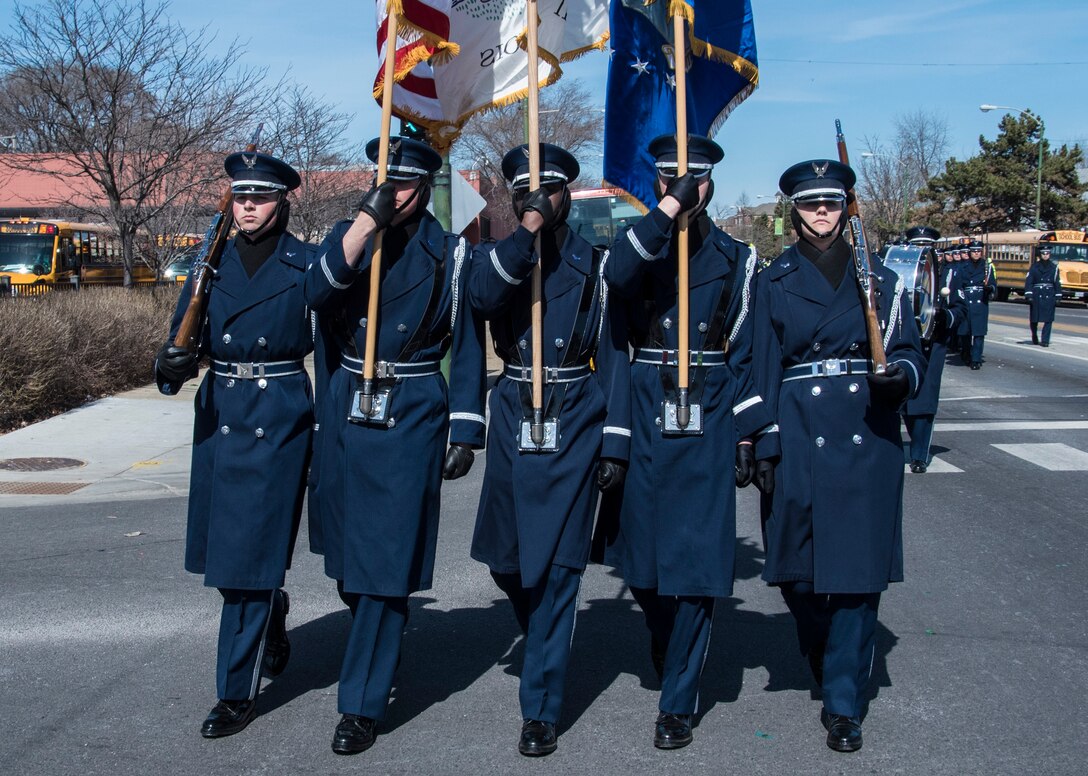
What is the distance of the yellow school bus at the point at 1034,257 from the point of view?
40.9 m

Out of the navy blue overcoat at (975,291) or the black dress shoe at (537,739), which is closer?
the black dress shoe at (537,739)

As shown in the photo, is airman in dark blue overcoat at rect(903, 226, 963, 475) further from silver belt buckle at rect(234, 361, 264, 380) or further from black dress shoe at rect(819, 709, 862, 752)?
silver belt buckle at rect(234, 361, 264, 380)

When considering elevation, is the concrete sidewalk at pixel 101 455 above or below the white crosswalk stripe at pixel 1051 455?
below

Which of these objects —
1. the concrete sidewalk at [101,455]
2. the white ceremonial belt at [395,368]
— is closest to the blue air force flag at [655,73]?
the white ceremonial belt at [395,368]

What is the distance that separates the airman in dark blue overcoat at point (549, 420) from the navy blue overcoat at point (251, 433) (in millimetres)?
737

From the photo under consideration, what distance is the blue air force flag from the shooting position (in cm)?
511

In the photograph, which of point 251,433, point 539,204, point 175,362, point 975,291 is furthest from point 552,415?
point 975,291

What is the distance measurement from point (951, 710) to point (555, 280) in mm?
2254

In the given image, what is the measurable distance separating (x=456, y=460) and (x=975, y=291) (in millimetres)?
16215

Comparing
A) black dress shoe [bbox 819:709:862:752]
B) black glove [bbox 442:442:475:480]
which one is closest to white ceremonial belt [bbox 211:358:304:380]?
black glove [bbox 442:442:475:480]

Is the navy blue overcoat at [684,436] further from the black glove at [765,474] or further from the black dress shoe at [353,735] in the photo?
the black dress shoe at [353,735]

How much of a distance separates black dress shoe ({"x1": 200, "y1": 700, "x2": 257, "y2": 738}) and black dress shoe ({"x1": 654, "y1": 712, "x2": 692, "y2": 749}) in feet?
5.01

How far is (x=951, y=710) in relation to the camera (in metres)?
4.49

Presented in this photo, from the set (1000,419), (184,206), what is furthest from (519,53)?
(184,206)
